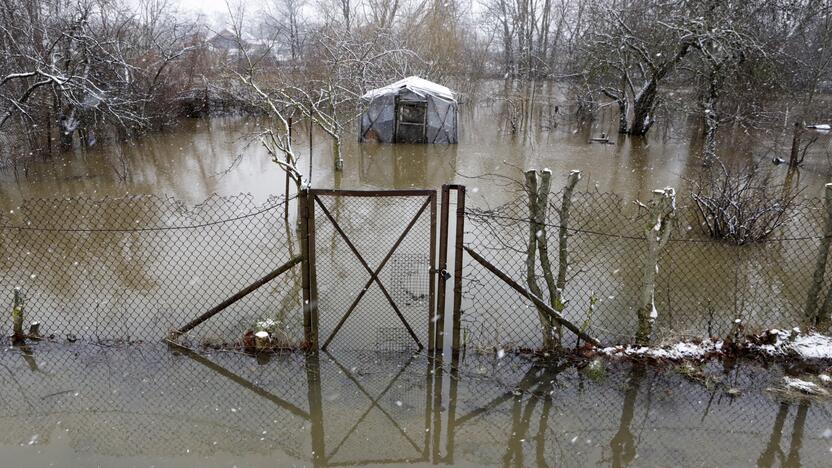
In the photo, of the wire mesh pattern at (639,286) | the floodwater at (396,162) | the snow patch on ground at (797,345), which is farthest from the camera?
the floodwater at (396,162)

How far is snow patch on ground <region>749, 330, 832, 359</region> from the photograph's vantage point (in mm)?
3770

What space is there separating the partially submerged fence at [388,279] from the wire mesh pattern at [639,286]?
0.02 m

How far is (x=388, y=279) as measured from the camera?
573cm

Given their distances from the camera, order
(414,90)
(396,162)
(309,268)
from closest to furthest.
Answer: (309,268)
(396,162)
(414,90)

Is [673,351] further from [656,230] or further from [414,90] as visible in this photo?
[414,90]

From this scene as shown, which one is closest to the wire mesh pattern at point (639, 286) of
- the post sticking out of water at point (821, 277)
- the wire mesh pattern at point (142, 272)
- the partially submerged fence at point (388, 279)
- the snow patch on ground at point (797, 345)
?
the partially submerged fence at point (388, 279)

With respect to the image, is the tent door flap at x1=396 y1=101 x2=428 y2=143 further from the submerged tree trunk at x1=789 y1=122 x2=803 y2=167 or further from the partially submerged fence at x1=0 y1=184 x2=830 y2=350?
the submerged tree trunk at x1=789 y1=122 x2=803 y2=167

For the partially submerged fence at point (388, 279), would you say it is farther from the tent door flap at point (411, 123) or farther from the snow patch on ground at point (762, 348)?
the tent door flap at point (411, 123)

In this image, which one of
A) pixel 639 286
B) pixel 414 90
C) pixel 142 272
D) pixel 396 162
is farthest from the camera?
pixel 414 90

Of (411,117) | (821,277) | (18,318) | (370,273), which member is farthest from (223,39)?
(821,277)

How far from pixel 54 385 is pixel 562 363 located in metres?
3.22

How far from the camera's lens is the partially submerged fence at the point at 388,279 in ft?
12.6

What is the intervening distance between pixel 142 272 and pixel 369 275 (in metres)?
2.39

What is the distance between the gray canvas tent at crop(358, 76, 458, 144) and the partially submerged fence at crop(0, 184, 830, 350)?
7.36 meters
